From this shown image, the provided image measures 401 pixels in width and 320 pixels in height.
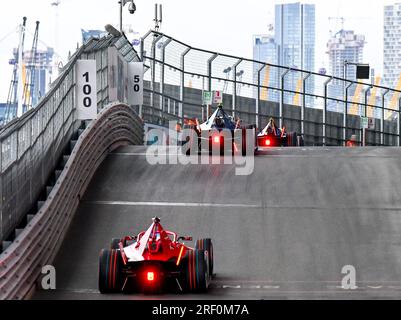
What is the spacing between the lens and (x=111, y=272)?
14.6 meters

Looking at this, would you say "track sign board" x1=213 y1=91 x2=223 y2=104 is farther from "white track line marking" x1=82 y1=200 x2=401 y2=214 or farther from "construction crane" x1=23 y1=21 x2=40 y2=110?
"white track line marking" x1=82 y1=200 x2=401 y2=214

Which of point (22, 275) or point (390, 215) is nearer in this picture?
point (22, 275)

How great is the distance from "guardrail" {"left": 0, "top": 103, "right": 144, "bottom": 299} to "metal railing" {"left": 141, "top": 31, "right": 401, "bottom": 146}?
10313 millimetres

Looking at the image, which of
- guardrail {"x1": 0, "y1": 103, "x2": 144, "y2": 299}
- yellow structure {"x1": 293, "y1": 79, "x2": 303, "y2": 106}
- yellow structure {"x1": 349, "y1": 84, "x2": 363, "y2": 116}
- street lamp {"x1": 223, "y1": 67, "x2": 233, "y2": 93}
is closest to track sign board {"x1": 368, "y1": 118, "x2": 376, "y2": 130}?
yellow structure {"x1": 349, "y1": 84, "x2": 363, "y2": 116}

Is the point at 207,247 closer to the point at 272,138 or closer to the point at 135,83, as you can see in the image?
the point at 135,83

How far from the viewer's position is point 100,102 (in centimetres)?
2512

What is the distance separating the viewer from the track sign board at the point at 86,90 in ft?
70.5

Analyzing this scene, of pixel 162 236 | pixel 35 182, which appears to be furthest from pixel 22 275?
pixel 35 182

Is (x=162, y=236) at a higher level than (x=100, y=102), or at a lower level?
lower

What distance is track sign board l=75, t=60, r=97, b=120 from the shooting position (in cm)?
2148

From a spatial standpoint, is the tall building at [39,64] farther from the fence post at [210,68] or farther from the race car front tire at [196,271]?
the race car front tire at [196,271]

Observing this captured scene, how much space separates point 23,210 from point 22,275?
1.81 m

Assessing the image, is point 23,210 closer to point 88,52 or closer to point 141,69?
point 88,52

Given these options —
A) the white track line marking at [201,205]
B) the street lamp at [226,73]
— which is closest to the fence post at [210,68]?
the street lamp at [226,73]
